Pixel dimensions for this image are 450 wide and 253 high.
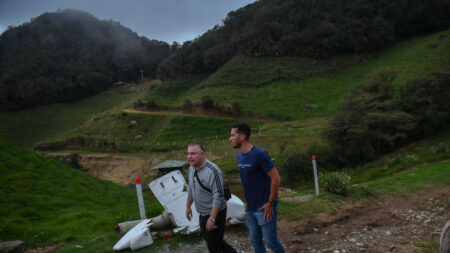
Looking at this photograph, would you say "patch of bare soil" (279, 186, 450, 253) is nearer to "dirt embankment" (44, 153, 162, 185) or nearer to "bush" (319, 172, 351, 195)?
"bush" (319, 172, 351, 195)

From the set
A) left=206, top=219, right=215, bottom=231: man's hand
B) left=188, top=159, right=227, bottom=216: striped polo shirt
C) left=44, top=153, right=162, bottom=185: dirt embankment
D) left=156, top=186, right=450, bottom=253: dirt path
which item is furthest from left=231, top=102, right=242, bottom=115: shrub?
left=206, top=219, right=215, bottom=231: man's hand

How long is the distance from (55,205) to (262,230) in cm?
784

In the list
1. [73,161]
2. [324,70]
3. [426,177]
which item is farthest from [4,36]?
[426,177]

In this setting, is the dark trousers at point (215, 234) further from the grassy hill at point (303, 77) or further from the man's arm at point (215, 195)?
the grassy hill at point (303, 77)

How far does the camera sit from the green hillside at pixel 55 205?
6039 mm

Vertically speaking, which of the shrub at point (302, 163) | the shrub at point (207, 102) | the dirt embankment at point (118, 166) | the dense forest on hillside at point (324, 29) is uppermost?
the dense forest on hillside at point (324, 29)

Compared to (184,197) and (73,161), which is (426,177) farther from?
(73,161)

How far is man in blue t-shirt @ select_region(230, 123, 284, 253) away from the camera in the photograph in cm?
334

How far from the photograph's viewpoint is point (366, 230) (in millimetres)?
5395

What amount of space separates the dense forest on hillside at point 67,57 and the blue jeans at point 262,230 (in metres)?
86.9

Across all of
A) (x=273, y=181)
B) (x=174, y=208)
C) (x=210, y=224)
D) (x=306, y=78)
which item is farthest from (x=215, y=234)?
(x=306, y=78)

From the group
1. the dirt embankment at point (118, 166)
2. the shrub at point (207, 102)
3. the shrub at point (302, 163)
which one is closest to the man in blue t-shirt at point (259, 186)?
the shrub at point (302, 163)

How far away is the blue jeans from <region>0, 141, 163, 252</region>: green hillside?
2.92m

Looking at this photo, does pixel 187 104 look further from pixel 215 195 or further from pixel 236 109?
pixel 215 195
